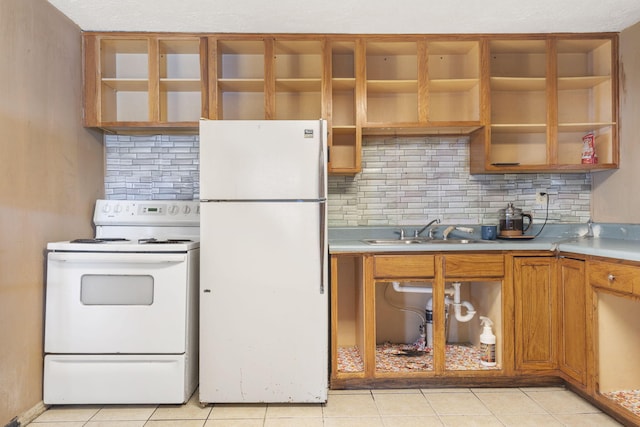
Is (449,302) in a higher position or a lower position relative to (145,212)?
lower

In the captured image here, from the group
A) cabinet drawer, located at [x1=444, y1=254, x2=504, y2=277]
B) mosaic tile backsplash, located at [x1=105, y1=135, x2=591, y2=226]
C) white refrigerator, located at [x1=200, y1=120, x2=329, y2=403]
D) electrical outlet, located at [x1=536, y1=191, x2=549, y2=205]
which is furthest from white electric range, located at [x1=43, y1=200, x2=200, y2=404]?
electrical outlet, located at [x1=536, y1=191, x2=549, y2=205]

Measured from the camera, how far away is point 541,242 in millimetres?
2467

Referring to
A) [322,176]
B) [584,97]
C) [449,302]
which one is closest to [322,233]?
[322,176]

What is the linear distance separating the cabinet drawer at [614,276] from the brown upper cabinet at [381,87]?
0.85 meters

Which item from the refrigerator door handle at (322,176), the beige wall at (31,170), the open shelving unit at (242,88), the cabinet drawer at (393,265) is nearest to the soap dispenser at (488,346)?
the cabinet drawer at (393,265)

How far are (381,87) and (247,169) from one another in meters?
1.19

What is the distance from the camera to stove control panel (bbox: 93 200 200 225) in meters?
2.72

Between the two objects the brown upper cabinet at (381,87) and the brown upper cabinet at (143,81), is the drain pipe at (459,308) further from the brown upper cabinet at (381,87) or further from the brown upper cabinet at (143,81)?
the brown upper cabinet at (143,81)

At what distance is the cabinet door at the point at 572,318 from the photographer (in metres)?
2.21

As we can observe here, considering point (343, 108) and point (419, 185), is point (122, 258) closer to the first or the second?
point (343, 108)

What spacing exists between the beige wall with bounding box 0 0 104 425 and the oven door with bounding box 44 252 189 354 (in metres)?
0.10

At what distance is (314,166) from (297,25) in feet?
3.26

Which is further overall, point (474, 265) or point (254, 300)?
point (474, 265)

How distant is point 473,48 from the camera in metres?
2.78
